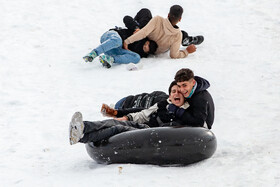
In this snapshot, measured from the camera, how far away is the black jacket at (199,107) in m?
4.90

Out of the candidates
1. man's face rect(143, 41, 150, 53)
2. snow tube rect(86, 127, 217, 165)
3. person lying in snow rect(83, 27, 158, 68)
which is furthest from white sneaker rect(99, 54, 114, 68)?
snow tube rect(86, 127, 217, 165)

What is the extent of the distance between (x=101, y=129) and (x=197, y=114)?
105 cm

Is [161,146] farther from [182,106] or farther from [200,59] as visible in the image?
[200,59]

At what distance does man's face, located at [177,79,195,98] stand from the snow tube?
46 centimetres

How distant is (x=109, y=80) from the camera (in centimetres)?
802

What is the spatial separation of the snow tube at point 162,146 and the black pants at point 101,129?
0.33ft

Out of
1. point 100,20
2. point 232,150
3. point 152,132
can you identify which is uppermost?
point 100,20

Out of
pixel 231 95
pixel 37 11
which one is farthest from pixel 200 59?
pixel 37 11

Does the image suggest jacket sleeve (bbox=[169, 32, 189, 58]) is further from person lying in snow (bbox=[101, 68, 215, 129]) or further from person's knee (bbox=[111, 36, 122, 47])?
person lying in snow (bbox=[101, 68, 215, 129])

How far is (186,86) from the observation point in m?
4.93

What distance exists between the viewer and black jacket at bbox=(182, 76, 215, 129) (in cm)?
490

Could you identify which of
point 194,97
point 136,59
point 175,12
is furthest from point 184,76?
point 136,59

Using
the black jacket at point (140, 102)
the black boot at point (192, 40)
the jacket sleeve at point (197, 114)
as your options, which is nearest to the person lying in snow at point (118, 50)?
the black boot at point (192, 40)

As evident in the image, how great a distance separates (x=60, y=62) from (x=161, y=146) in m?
4.84
